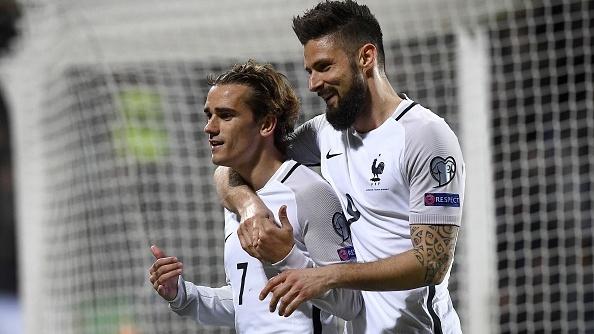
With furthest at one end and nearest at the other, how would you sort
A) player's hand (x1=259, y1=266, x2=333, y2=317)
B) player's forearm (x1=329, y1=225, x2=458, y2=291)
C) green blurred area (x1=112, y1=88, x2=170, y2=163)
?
green blurred area (x1=112, y1=88, x2=170, y2=163) → player's forearm (x1=329, y1=225, x2=458, y2=291) → player's hand (x1=259, y1=266, x2=333, y2=317)

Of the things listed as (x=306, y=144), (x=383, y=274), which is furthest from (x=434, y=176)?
(x=306, y=144)

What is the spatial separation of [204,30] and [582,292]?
2.45 metres

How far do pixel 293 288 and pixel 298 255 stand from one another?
0.59 ft

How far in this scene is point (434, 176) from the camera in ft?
8.11

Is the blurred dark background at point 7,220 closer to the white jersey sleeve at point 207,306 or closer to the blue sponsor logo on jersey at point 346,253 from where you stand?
the white jersey sleeve at point 207,306

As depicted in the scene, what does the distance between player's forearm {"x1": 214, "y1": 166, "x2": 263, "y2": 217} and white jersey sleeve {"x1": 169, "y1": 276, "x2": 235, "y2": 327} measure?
0.24 meters

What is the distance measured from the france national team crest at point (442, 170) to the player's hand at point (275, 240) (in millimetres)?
365

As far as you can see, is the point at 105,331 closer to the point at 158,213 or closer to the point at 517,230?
the point at 158,213

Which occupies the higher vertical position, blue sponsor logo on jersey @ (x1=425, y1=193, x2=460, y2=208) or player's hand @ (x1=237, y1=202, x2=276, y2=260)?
blue sponsor logo on jersey @ (x1=425, y1=193, x2=460, y2=208)

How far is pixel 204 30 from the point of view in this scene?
5.73 m

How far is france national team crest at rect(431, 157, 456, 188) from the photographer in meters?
2.47

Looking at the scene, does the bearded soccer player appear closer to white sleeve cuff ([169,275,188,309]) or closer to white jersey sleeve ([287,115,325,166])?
white jersey sleeve ([287,115,325,166])

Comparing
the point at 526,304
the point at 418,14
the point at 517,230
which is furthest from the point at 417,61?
the point at 526,304

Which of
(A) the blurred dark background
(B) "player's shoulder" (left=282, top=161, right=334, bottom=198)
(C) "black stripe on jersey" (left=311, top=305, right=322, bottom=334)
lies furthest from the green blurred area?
(A) the blurred dark background
